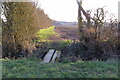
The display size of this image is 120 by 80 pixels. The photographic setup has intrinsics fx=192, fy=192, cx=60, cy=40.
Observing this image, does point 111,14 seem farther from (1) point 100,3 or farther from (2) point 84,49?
(2) point 84,49

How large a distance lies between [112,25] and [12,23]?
143 inches

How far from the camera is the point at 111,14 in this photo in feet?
21.8

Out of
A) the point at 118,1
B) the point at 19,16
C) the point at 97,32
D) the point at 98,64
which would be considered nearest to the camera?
the point at 98,64

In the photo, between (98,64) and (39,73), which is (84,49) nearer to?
(98,64)

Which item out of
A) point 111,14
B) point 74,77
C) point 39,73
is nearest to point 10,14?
point 111,14

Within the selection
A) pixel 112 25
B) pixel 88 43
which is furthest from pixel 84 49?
pixel 112 25

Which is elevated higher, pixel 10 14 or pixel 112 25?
pixel 10 14

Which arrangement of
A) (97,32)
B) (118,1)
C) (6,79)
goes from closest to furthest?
(6,79) → (118,1) → (97,32)

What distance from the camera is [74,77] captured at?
329cm

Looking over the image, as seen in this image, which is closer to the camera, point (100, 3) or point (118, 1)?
point (118, 1)

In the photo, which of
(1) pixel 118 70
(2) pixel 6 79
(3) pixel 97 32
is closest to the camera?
(2) pixel 6 79

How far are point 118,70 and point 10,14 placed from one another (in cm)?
469

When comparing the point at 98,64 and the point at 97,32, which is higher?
the point at 97,32

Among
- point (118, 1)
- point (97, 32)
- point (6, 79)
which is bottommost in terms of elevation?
Answer: point (6, 79)
